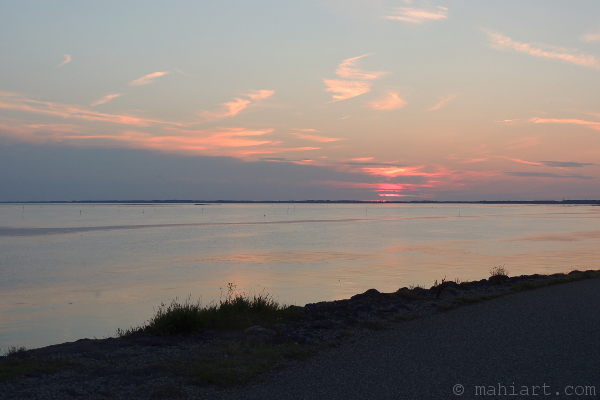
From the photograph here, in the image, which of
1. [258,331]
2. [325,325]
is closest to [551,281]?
[325,325]

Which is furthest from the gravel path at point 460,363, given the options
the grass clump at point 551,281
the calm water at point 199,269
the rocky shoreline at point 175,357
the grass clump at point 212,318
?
the calm water at point 199,269

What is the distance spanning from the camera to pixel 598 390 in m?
6.52

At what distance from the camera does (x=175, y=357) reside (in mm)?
8438

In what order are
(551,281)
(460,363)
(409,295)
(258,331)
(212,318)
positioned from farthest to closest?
(551,281) → (409,295) → (212,318) → (258,331) → (460,363)

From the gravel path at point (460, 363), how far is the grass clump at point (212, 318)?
268 cm

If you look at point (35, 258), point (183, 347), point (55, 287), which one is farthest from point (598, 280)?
point (35, 258)

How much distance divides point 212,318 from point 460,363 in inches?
214

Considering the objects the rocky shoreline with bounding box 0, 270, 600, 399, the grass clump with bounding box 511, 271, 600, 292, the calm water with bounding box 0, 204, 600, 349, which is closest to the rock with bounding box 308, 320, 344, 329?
the rocky shoreline with bounding box 0, 270, 600, 399

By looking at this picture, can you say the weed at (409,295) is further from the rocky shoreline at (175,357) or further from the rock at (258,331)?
the rock at (258,331)

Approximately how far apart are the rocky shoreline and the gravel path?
48 centimetres

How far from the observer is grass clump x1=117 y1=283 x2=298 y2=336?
10375mm

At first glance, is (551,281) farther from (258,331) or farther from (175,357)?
(175,357)

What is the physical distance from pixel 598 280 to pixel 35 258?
2702 cm

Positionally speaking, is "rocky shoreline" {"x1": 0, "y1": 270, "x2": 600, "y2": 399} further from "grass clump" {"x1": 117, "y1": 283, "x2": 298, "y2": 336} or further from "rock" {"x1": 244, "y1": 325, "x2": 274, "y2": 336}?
"grass clump" {"x1": 117, "y1": 283, "x2": 298, "y2": 336}
